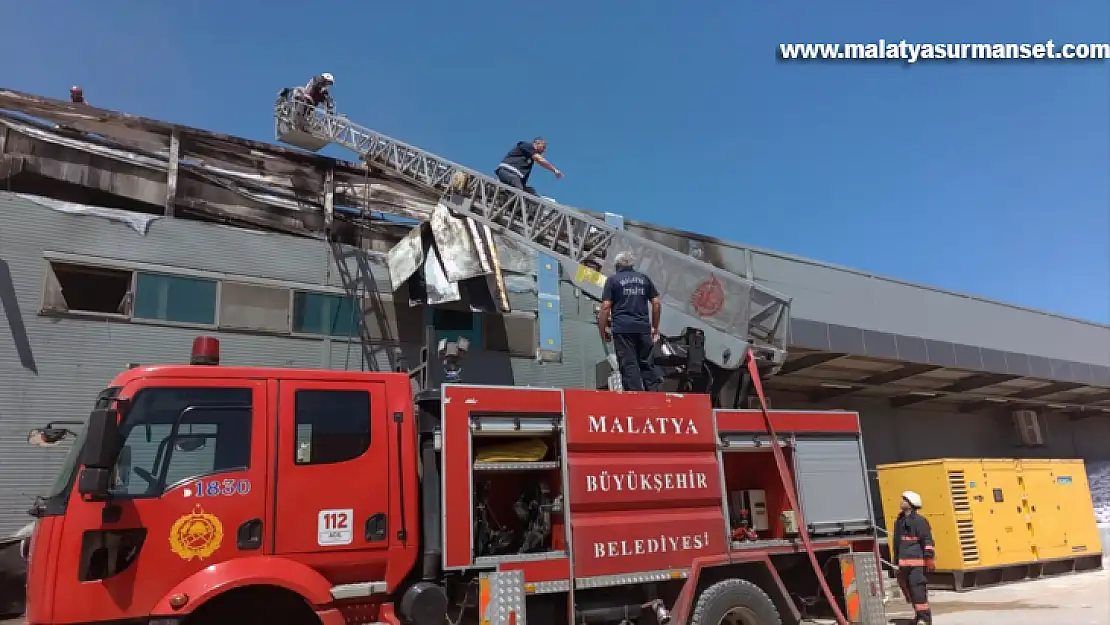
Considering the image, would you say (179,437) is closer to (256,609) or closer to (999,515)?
(256,609)

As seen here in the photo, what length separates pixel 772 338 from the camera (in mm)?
7930

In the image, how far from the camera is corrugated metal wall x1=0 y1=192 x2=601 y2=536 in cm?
849

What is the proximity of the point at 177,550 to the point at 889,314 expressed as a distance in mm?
17017

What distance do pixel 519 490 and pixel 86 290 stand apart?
22.5 ft

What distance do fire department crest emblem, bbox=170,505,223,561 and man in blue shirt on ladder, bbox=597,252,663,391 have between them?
3594 mm

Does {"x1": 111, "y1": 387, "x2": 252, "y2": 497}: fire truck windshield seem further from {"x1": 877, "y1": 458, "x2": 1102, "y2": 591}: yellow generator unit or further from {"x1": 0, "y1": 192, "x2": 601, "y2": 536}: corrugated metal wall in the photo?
{"x1": 877, "y1": 458, "x2": 1102, "y2": 591}: yellow generator unit

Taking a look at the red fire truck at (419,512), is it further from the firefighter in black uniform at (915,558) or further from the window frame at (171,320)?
the window frame at (171,320)

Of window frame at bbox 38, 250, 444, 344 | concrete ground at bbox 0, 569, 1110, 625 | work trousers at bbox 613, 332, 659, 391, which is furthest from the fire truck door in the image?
window frame at bbox 38, 250, 444, 344

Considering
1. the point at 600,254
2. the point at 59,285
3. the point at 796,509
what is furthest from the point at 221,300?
the point at 796,509

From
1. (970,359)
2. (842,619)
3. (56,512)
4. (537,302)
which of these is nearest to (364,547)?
(56,512)

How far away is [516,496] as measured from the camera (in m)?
5.87

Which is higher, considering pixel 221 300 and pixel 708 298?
pixel 221 300

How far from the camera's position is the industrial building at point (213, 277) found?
8.84 m

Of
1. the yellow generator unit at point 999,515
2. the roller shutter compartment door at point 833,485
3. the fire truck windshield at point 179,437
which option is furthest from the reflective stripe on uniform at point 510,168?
the yellow generator unit at point 999,515
